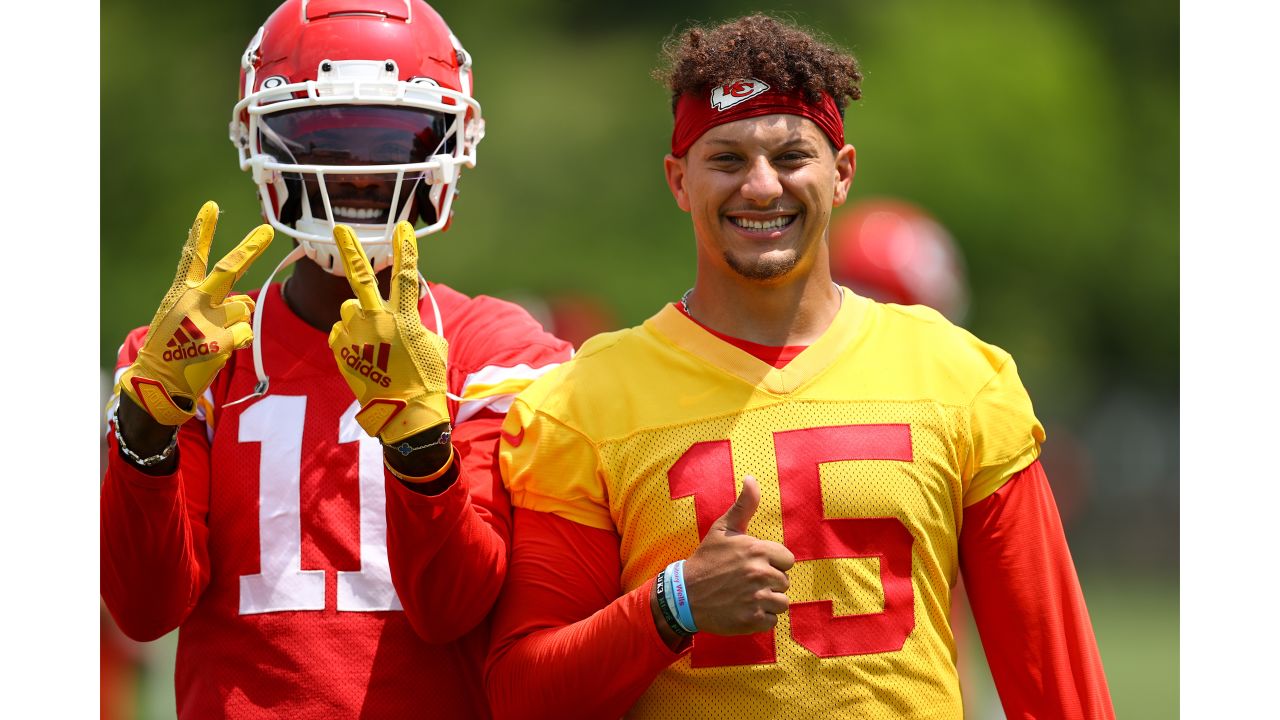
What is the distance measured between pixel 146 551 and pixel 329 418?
17.6 inches

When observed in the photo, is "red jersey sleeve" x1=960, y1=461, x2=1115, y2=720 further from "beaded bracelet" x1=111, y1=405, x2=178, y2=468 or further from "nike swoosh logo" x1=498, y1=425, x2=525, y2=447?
"beaded bracelet" x1=111, y1=405, x2=178, y2=468

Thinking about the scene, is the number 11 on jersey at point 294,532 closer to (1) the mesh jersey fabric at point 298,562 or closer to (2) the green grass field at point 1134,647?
(1) the mesh jersey fabric at point 298,562

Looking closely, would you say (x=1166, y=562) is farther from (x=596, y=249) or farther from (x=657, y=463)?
(x=657, y=463)

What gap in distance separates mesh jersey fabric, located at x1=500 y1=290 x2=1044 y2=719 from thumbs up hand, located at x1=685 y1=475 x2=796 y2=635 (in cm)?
16

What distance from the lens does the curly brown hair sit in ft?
10.8

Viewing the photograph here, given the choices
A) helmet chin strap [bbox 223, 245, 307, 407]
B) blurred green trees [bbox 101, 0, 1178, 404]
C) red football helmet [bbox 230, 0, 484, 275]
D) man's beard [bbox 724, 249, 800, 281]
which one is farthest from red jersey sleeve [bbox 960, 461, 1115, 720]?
blurred green trees [bbox 101, 0, 1178, 404]

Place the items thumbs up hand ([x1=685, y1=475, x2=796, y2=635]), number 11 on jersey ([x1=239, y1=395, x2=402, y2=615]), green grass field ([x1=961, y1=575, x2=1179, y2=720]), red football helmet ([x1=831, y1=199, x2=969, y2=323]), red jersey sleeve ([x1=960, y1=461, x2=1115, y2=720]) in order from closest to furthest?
thumbs up hand ([x1=685, y1=475, x2=796, y2=635]) → red jersey sleeve ([x1=960, y1=461, x2=1115, y2=720]) → number 11 on jersey ([x1=239, y1=395, x2=402, y2=615]) → red football helmet ([x1=831, y1=199, x2=969, y2=323]) → green grass field ([x1=961, y1=575, x2=1179, y2=720])

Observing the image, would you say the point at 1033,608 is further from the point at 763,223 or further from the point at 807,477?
the point at 763,223

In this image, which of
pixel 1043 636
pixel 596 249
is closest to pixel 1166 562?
pixel 596 249

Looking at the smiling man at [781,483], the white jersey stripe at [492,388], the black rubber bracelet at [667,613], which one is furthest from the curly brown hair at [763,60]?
the black rubber bracelet at [667,613]

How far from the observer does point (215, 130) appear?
17531mm

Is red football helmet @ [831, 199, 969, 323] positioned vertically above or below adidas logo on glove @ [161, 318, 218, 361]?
above

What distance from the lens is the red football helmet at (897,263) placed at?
6332 mm

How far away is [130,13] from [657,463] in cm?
1663
